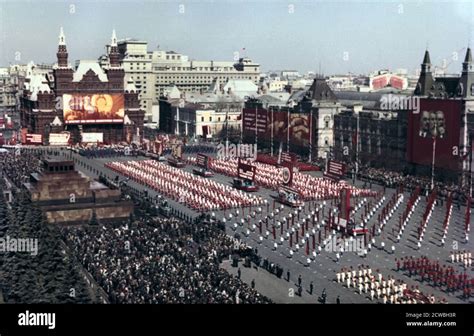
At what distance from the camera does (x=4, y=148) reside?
8431 cm

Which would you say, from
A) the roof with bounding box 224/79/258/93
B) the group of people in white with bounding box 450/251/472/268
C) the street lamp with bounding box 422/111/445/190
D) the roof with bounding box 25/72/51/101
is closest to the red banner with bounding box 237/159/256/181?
the street lamp with bounding box 422/111/445/190

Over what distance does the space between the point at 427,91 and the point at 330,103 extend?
1343cm

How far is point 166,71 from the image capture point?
15512 cm

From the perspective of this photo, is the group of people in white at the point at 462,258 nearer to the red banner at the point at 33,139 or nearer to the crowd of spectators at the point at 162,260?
the crowd of spectators at the point at 162,260

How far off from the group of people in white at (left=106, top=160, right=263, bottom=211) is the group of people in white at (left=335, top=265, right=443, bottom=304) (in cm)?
1914

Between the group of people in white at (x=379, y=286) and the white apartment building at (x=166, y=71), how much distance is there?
108605 mm

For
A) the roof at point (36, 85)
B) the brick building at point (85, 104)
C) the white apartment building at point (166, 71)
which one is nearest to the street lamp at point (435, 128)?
the brick building at point (85, 104)

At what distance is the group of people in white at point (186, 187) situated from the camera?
177ft

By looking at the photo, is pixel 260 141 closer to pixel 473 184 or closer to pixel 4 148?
pixel 4 148

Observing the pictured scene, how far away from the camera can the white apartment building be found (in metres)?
145

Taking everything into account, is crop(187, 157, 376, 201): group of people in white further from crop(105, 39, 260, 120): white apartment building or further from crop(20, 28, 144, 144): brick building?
crop(105, 39, 260, 120): white apartment building
